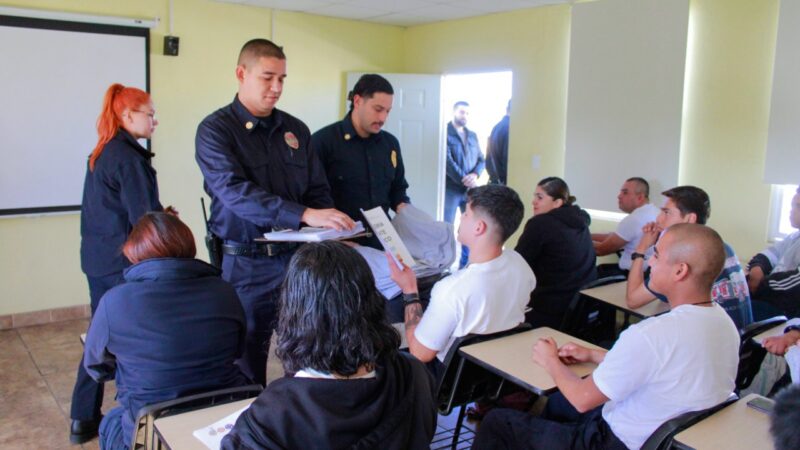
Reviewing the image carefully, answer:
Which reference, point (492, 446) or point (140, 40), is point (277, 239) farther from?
point (140, 40)

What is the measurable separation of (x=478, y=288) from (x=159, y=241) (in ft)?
3.45

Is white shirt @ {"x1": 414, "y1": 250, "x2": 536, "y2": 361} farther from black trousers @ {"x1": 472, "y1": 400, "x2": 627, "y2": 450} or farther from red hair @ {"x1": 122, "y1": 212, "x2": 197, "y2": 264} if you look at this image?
red hair @ {"x1": 122, "y1": 212, "x2": 197, "y2": 264}

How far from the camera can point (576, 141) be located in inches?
203

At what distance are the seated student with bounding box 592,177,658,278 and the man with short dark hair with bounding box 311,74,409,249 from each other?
1.83 metres

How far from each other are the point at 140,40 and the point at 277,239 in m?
3.45

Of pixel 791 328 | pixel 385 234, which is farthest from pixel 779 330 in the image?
pixel 385 234

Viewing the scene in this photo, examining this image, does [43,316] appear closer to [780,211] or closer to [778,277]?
[778,277]

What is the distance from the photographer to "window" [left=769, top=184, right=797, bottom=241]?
13.7 ft

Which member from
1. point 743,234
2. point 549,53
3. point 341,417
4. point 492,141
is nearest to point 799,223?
point 743,234

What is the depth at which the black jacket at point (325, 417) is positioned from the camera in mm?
1117

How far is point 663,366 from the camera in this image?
164 cm

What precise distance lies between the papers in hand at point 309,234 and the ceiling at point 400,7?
3539 mm

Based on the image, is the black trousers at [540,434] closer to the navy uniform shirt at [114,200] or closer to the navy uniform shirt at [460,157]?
the navy uniform shirt at [114,200]

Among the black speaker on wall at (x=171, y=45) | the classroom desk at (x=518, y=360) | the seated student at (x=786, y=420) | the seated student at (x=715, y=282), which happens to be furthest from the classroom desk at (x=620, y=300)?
the black speaker on wall at (x=171, y=45)
